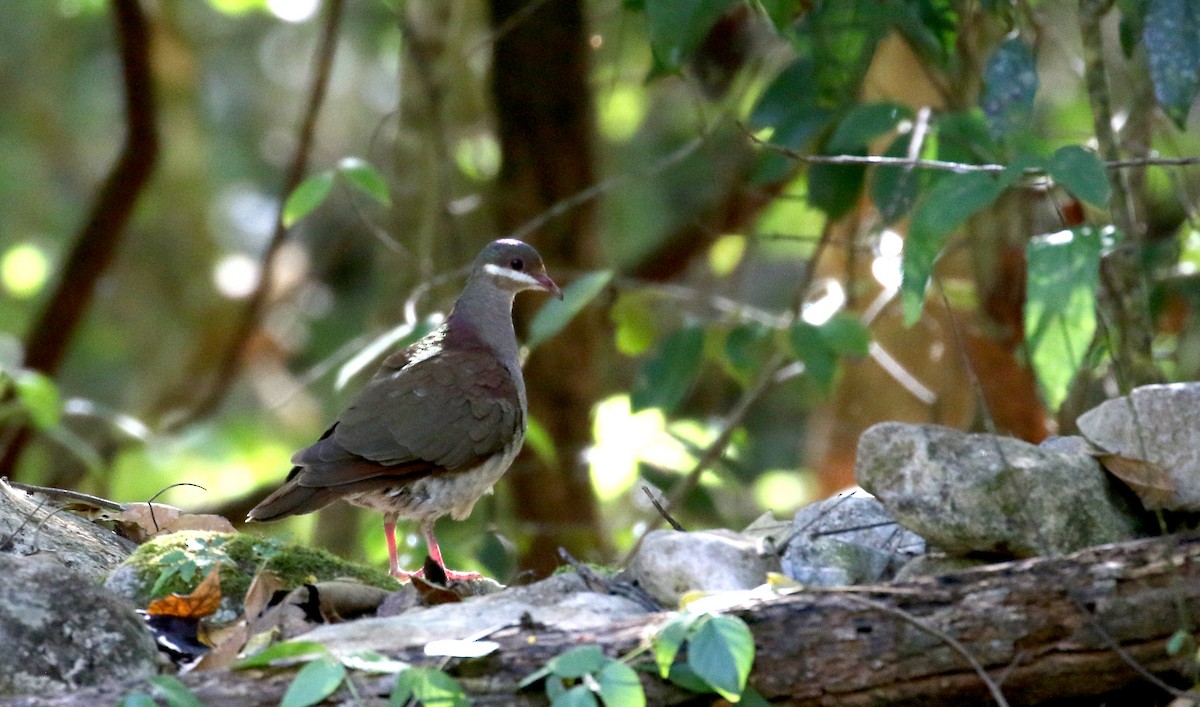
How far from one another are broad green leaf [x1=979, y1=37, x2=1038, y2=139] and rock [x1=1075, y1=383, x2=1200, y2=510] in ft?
5.10

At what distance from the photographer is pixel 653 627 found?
10.4 feet

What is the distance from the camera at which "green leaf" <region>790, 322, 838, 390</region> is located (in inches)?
244

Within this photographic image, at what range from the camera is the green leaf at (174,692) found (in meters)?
2.91

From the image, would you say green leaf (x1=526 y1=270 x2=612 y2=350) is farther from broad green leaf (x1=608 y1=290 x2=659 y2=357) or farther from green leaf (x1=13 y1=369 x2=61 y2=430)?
green leaf (x1=13 y1=369 x2=61 y2=430)

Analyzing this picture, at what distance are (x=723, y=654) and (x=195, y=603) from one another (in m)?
1.52

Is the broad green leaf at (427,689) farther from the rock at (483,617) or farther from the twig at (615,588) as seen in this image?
the twig at (615,588)

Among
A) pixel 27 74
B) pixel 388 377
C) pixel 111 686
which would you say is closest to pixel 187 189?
pixel 27 74

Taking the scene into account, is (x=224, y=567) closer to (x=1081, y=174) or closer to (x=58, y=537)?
(x=58, y=537)

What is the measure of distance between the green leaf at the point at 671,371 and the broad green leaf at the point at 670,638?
142 inches

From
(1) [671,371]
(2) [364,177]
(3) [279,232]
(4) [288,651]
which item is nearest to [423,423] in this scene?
(2) [364,177]

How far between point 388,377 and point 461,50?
4.25 m

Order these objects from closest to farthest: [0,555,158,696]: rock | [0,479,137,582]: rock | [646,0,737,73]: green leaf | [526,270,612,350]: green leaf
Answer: [0,555,158,696]: rock
[0,479,137,582]: rock
[646,0,737,73]: green leaf
[526,270,612,350]: green leaf

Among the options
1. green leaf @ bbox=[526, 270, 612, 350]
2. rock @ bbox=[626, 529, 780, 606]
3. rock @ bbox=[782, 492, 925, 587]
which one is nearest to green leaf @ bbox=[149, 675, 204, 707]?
rock @ bbox=[626, 529, 780, 606]

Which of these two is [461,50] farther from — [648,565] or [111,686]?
[111,686]
